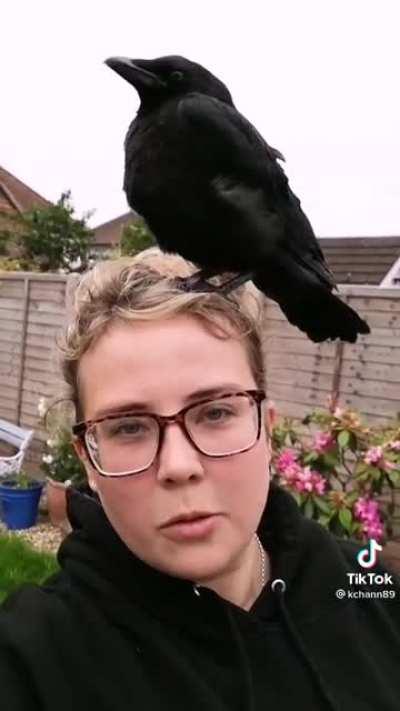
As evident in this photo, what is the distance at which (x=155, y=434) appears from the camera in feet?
3.98

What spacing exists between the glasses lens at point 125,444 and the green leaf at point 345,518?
105 inches

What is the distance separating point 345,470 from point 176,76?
3.38 m

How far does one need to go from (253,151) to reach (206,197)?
97mm

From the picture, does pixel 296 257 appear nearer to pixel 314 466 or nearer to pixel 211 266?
pixel 211 266

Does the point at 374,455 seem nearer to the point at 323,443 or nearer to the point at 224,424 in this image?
the point at 323,443

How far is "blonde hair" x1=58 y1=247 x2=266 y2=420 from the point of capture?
1.27m

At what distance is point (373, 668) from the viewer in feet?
4.47

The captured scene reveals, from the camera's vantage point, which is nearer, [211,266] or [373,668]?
[211,266]

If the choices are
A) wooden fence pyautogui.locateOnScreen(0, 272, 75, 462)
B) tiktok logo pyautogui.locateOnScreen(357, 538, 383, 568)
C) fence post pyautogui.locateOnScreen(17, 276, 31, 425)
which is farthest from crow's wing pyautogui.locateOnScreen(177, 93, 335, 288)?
fence post pyautogui.locateOnScreen(17, 276, 31, 425)

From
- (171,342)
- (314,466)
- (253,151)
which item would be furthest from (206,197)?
(314,466)

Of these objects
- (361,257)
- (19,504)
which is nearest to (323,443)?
(19,504)

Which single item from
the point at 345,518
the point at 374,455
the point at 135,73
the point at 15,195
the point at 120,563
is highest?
the point at 15,195

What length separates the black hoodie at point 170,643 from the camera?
116 cm

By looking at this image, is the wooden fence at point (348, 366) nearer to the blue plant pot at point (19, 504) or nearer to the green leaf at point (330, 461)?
the green leaf at point (330, 461)
